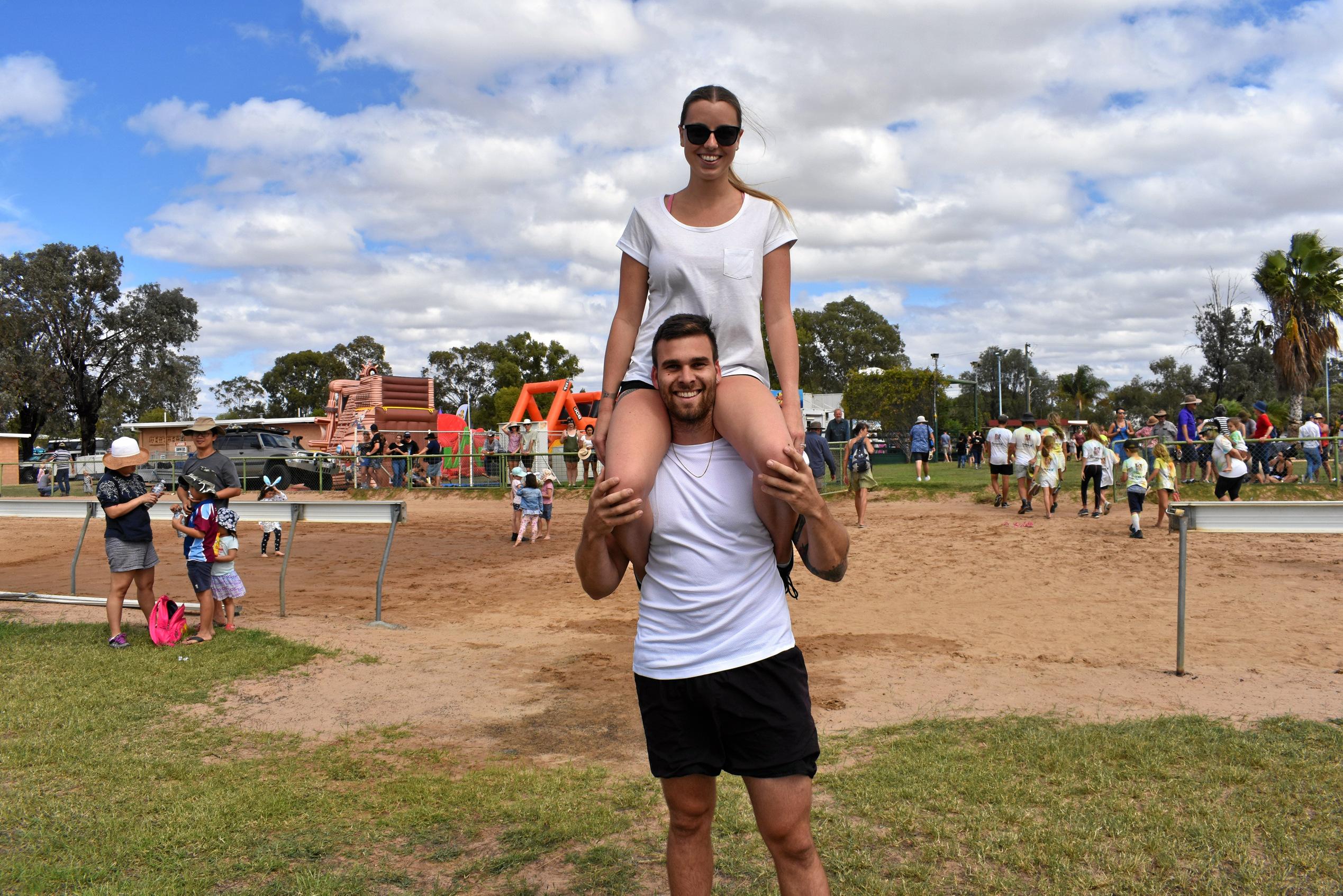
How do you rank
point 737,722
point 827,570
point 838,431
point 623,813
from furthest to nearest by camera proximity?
point 838,431 < point 623,813 < point 827,570 < point 737,722

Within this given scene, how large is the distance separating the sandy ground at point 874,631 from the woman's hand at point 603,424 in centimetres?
295

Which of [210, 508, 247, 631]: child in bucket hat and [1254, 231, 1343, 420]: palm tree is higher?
[1254, 231, 1343, 420]: palm tree

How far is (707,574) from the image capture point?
2566 mm

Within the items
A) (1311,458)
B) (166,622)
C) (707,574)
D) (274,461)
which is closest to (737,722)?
(707,574)

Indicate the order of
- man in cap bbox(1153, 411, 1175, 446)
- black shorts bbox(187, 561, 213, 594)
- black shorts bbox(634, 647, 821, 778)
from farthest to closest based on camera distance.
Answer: man in cap bbox(1153, 411, 1175, 446) < black shorts bbox(187, 561, 213, 594) < black shorts bbox(634, 647, 821, 778)

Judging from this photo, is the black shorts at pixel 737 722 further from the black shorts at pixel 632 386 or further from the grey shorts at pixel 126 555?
the grey shorts at pixel 126 555

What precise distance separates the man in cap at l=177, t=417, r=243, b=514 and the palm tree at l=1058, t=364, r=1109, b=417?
77392mm

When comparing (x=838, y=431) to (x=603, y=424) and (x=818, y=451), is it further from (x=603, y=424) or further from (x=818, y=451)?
(x=603, y=424)

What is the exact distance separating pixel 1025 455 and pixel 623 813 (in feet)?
48.2

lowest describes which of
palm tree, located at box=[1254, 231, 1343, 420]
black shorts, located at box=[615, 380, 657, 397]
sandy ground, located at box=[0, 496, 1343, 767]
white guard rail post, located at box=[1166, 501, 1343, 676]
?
sandy ground, located at box=[0, 496, 1343, 767]

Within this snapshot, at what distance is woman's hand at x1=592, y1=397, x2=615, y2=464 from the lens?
2811mm

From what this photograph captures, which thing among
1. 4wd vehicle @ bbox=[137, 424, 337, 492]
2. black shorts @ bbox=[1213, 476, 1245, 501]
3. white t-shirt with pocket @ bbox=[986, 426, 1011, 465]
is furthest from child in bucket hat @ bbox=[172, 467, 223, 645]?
4wd vehicle @ bbox=[137, 424, 337, 492]

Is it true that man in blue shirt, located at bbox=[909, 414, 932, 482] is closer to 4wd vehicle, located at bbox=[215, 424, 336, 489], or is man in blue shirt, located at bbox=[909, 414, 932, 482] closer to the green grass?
4wd vehicle, located at bbox=[215, 424, 336, 489]

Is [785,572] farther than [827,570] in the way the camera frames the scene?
Yes
